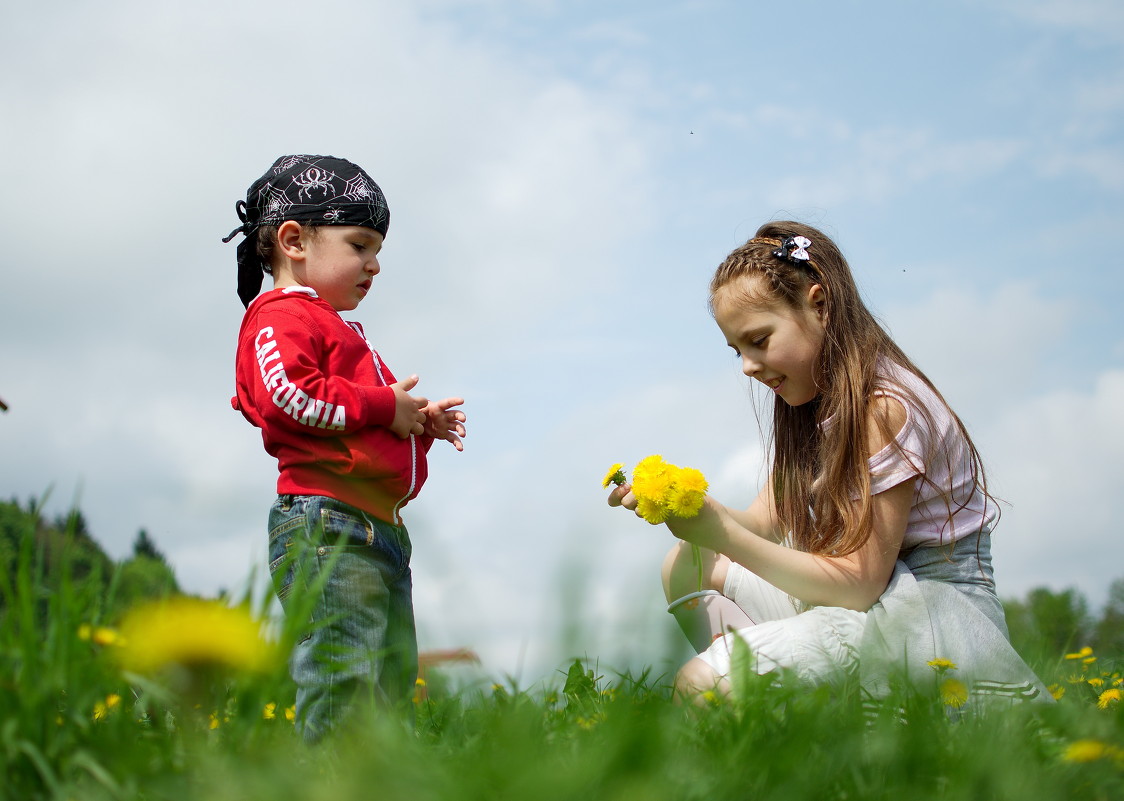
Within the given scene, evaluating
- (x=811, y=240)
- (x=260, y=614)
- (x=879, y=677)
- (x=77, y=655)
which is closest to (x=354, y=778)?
(x=260, y=614)

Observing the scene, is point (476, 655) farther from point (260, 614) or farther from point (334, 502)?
point (334, 502)

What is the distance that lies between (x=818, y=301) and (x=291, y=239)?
191 centimetres

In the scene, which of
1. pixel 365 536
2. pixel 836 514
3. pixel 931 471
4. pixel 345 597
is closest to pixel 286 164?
pixel 365 536

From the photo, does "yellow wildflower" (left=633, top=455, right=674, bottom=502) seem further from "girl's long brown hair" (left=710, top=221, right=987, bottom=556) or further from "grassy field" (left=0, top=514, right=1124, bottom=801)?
"grassy field" (left=0, top=514, right=1124, bottom=801)

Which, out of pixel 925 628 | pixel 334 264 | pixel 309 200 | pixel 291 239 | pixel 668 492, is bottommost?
pixel 925 628

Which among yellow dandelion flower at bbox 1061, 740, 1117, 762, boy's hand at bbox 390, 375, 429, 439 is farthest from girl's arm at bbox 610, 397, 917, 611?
yellow dandelion flower at bbox 1061, 740, 1117, 762

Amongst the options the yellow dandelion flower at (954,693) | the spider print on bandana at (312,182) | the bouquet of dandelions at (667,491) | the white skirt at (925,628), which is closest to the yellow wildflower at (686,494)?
the bouquet of dandelions at (667,491)

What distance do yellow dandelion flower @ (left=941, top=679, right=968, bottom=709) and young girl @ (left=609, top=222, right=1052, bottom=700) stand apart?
7.9 inches

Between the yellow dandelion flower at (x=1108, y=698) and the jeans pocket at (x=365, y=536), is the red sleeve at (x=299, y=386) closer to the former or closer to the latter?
the jeans pocket at (x=365, y=536)

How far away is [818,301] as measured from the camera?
11.8 ft

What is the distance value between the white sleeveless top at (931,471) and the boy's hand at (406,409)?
1.50m

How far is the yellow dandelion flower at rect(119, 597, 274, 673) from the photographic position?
135 cm

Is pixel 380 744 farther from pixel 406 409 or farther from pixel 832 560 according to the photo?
pixel 832 560

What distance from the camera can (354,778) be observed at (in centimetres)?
129
